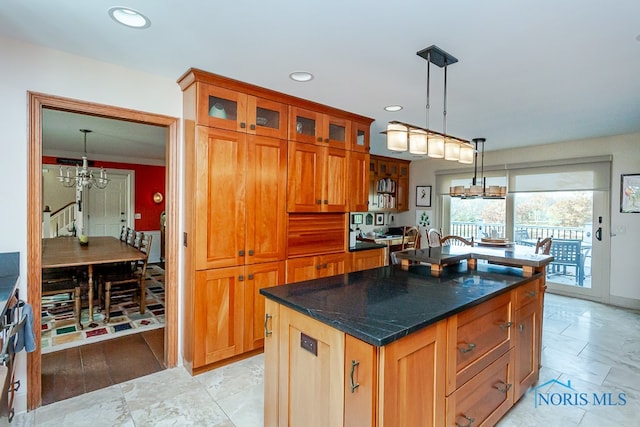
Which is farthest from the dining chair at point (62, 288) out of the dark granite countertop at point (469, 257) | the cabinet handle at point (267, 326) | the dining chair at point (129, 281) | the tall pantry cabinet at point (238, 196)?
the dark granite countertop at point (469, 257)

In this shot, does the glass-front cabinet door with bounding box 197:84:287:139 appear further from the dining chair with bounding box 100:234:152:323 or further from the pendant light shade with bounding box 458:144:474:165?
the dining chair with bounding box 100:234:152:323

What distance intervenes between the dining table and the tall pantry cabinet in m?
1.58

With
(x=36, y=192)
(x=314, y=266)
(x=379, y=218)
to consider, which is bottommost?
(x=314, y=266)

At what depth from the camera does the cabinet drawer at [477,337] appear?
1.54m

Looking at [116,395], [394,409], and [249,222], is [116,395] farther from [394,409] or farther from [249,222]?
[394,409]

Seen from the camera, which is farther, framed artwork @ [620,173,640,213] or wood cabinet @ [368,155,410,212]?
wood cabinet @ [368,155,410,212]

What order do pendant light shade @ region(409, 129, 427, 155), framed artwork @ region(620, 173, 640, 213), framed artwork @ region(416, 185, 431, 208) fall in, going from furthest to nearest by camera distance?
framed artwork @ region(416, 185, 431, 208)
framed artwork @ region(620, 173, 640, 213)
pendant light shade @ region(409, 129, 427, 155)

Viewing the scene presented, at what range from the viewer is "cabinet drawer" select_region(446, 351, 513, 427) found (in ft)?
5.23

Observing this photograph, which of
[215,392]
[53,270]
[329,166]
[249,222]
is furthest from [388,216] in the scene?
[53,270]

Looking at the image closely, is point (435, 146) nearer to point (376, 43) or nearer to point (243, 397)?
point (376, 43)

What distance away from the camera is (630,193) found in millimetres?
4363

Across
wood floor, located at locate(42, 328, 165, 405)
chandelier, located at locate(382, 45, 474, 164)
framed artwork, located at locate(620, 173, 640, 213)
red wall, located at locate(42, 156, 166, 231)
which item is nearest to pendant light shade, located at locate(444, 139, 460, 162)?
chandelier, located at locate(382, 45, 474, 164)

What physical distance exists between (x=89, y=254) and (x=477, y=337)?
419cm

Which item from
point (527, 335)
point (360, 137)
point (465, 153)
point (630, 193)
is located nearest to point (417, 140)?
point (465, 153)
